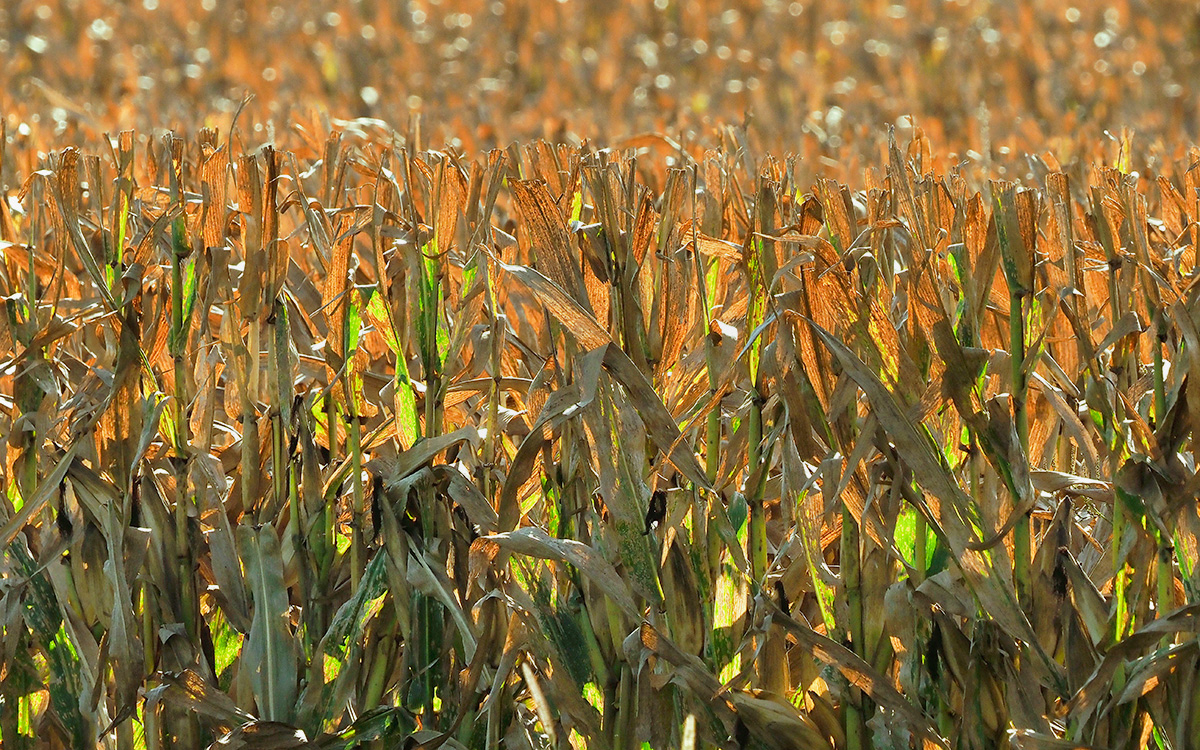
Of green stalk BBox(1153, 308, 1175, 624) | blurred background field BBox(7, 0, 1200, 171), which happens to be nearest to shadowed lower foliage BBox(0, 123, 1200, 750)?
green stalk BBox(1153, 308, 1175, 624)

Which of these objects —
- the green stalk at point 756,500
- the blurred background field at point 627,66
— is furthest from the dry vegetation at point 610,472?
the blurred background field at point 627,66

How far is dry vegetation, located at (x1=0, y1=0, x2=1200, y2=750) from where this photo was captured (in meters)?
1.30

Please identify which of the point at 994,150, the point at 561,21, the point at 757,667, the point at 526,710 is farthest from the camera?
the point at 561,21

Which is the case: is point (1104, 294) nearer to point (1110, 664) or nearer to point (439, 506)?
point (1110, 664)

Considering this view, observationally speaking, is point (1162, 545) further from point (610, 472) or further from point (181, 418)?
point (181, 418)

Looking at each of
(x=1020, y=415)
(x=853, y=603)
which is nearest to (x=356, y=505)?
(x=853, y=603)

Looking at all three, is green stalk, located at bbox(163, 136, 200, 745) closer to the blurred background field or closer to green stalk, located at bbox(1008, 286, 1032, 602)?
green stalk, located at bbox(1008, 286, 1032, 602)

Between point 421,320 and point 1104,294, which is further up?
point 421,320

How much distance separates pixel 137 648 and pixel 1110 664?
1.07 metres

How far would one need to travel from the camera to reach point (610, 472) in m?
1.30

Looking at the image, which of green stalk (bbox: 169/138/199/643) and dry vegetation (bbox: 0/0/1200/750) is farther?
green stalk (bbox: 169/138/199/643)

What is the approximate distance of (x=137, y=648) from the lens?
4.73 feet

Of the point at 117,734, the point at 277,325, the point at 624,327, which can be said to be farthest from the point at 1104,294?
the point at 117,734

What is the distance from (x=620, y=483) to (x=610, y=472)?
0.06 ft
